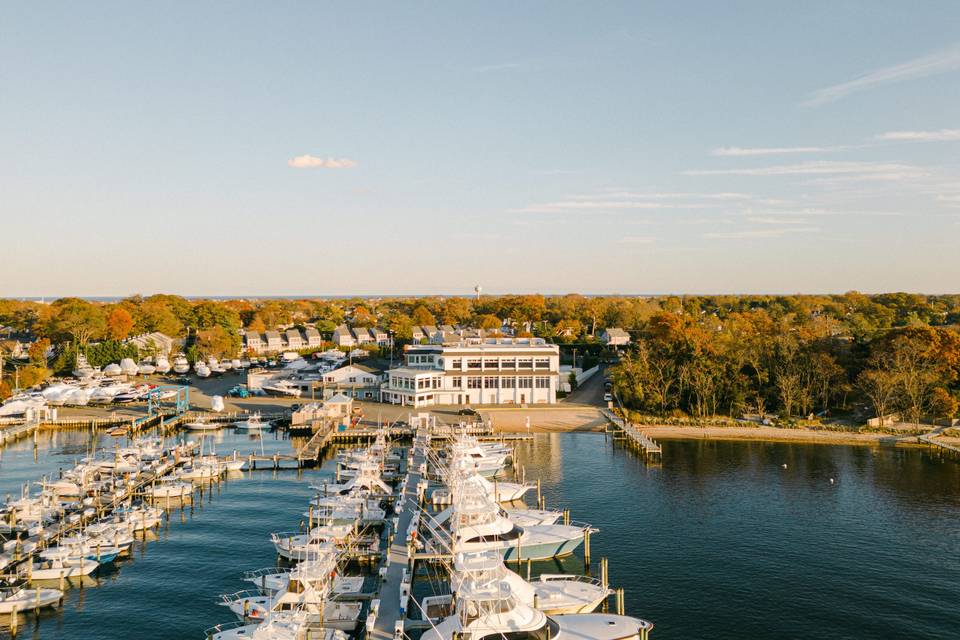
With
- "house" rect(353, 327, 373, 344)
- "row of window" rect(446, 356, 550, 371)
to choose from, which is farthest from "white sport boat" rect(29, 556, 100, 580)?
"house" rect(353, 327, 373, 344)

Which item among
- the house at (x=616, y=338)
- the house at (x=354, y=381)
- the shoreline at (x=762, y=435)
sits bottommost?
the shoreline at (x=762, y=435)

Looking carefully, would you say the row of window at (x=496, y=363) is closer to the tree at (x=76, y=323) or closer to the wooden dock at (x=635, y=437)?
the wooden dock at (x=635, y=437)

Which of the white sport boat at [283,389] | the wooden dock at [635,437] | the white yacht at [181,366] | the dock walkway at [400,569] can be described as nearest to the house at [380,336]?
the white yacht at [181,366]

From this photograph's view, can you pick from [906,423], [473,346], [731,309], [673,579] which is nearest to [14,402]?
[473,346]

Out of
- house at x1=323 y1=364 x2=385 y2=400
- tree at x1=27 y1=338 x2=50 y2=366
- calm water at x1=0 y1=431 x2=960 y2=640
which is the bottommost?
calm water at x1=0 y1=431 x2=960 y2=640

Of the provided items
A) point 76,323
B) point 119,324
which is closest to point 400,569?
point 76,323

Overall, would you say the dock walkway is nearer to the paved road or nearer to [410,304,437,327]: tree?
the paved road

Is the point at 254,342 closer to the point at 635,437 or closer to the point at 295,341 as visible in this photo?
the point at 295,341
